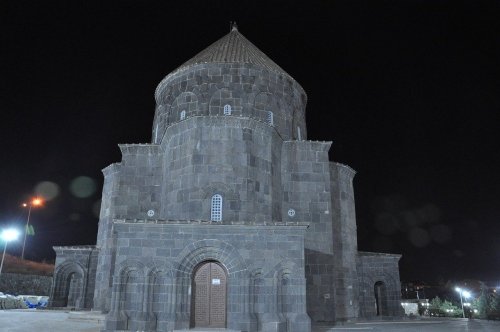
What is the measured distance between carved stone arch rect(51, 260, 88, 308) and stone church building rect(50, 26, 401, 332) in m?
0.10

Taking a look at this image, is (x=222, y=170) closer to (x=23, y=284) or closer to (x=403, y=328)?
(x=403, y=328)

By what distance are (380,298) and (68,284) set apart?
21957 millimetres

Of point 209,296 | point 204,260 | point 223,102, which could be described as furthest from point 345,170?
point 209,296

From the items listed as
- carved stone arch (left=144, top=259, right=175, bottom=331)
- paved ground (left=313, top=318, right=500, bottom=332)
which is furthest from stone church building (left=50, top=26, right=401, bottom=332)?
paved ground (left=313, top=318, right=500, bottom=332)

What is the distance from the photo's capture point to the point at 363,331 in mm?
18734

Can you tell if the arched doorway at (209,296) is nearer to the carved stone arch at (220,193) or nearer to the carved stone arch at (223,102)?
Answer: the carved stone arch at (220,193)

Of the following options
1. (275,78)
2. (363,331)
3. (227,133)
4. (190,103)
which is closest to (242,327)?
(363,331)

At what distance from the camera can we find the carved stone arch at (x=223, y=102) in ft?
Answer: 80.7

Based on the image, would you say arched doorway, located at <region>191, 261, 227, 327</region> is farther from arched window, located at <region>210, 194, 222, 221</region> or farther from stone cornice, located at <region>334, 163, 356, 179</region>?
stone cornice, located at <region>334, 163, 356, 179</region>

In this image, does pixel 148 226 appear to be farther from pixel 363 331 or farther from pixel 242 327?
pixel 363 331

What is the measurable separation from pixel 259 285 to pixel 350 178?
43.6ft

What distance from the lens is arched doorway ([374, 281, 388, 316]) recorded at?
27812mm

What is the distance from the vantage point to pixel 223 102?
24.8 m

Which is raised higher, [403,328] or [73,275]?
[73,275]
